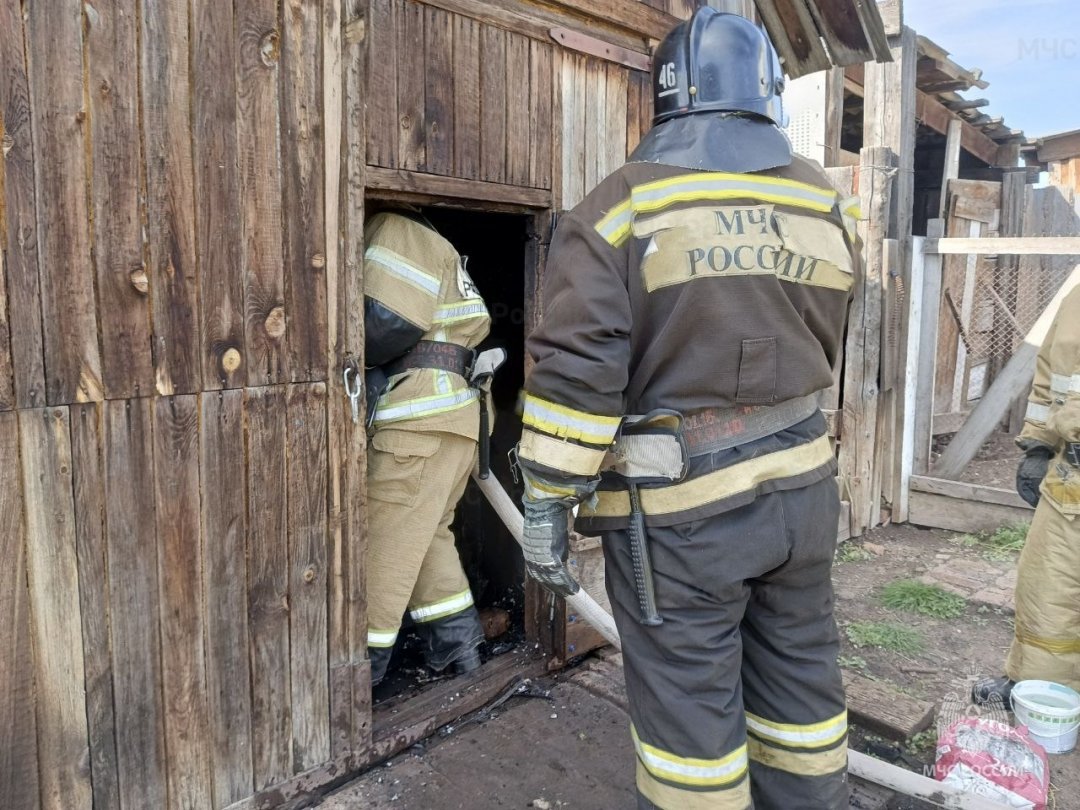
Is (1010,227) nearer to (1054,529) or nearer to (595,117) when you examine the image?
(1054,529)

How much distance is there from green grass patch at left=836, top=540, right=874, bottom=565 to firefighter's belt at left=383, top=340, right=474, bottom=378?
3580mm

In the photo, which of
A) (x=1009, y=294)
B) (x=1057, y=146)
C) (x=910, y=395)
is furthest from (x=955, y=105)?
(x=910, y=395)

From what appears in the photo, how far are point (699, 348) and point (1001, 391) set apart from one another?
4920 millimetres

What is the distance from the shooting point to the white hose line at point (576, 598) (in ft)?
10.4

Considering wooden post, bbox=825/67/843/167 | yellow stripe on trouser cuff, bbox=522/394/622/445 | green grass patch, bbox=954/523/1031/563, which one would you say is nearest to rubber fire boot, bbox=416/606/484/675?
yellow stripe on trouser cuff, bbox=522/394/622/445

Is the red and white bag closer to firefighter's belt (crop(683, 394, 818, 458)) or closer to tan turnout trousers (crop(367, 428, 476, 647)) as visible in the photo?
firefighter's belt (crop(683, 394, 818, 458))

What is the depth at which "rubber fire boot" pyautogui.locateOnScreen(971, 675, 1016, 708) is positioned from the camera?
11.7 ft

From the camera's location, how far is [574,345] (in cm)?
206

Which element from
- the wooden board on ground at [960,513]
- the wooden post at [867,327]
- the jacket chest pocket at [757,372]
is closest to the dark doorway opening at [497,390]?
the jacket chest pocket at [757,372]

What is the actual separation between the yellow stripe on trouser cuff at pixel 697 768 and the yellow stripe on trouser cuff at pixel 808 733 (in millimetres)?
252

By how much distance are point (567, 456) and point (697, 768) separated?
87 cm

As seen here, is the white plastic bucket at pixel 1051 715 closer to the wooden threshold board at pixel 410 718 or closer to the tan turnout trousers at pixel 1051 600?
the tan turnout trousers at pixel 1051 600

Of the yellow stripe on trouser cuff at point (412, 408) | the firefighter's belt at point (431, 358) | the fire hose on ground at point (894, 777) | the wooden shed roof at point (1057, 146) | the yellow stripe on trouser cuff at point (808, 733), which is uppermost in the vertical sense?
the wooden shed roof at point (1057, 146)

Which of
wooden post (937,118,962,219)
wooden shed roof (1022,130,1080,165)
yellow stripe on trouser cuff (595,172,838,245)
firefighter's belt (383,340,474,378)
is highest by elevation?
wooden shed roof (1022,130,1080,165)
